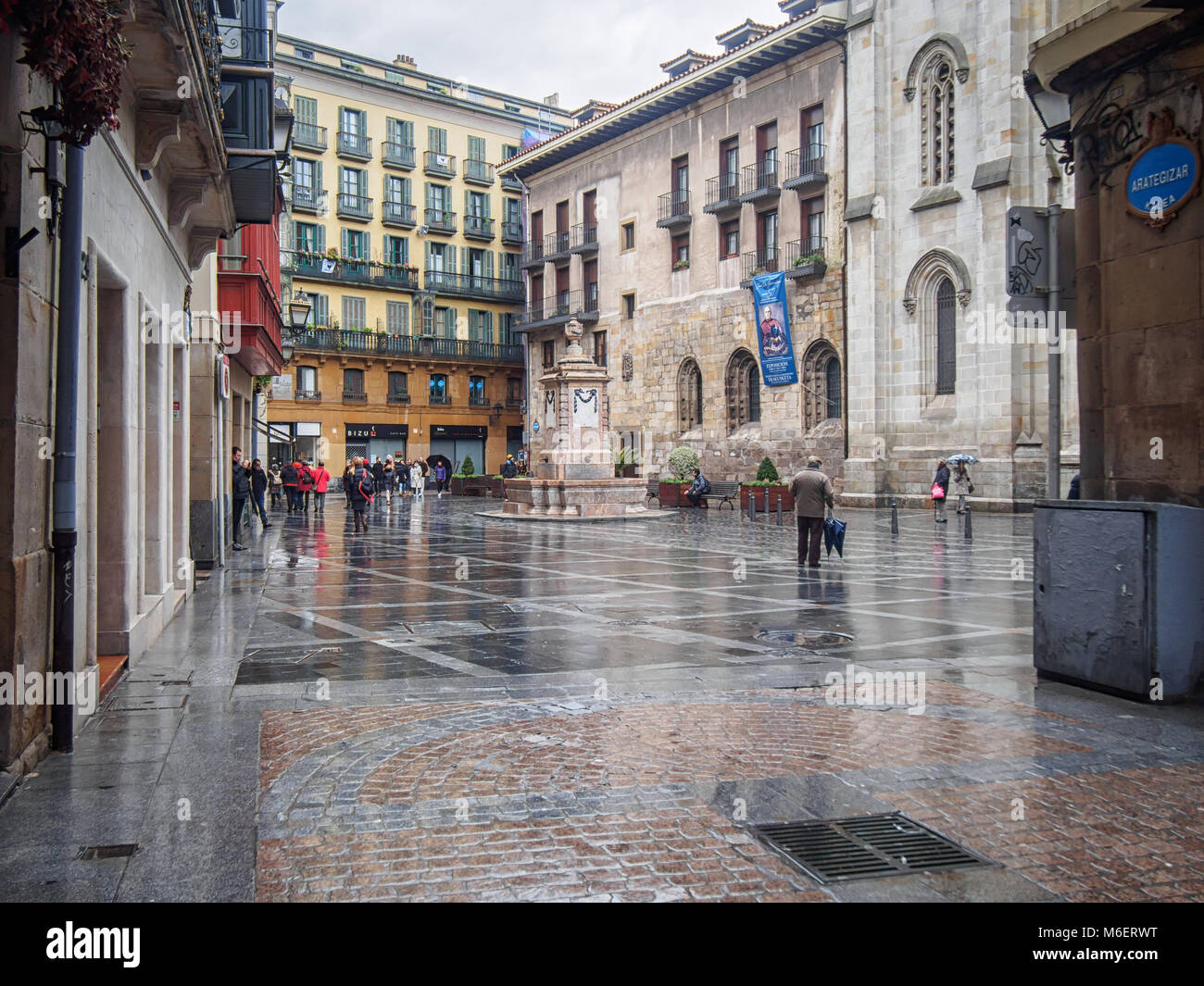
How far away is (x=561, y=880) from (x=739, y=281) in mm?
36966

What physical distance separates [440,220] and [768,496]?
32597 millimetres

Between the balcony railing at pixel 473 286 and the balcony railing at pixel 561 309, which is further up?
the balcony railing at pixel 473 286

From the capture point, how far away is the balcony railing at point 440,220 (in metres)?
55.4

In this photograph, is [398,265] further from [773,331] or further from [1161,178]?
[1161,178]

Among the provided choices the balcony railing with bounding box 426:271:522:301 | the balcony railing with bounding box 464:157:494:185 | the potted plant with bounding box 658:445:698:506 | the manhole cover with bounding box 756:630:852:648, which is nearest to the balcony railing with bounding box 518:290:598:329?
the balcony railing with bounding box 426:271:522:301

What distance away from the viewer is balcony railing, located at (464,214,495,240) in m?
57.1

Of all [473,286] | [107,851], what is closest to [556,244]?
[473,286]

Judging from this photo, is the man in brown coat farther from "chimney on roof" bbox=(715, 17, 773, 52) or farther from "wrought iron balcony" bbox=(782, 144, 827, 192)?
"chimney on roof" bbox=(715, 17, 773, 52)

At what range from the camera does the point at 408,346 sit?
5422 centimetres

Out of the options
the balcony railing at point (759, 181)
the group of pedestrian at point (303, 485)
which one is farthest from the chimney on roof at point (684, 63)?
the group of pedestrian at point (303, 485)

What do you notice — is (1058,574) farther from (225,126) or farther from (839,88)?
(839,88)

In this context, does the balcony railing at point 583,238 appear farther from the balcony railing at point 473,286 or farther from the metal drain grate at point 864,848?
the metal drain grate at point 864,848

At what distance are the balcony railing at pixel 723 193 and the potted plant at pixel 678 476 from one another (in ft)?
29.8

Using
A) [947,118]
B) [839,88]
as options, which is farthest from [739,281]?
[947,118]
